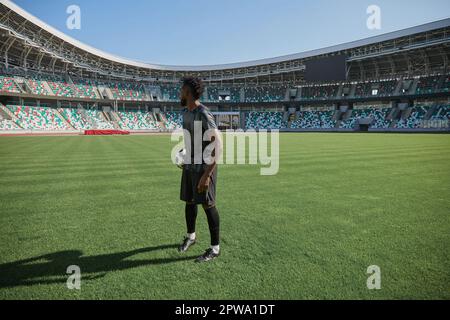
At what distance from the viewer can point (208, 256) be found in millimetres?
3162

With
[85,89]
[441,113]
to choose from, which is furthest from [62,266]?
[85,89]

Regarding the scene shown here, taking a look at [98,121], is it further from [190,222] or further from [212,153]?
[212,153]

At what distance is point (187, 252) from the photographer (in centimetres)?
334

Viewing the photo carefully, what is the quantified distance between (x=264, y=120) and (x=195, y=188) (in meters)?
62.3

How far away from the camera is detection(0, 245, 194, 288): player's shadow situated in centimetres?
272

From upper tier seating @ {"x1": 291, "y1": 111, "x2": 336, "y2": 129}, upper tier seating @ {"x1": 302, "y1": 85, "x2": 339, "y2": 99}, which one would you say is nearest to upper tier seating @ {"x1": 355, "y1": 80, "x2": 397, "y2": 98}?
upper tier seating @ {"x1": 302, "y1": 85, "x2": 339, "y2": 99}

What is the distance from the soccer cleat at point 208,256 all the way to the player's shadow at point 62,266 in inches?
5.5

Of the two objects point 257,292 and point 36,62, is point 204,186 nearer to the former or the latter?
point 257,292

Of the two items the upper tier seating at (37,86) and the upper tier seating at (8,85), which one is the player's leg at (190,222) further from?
the upper tier seating at (37,86)

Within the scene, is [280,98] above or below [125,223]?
above

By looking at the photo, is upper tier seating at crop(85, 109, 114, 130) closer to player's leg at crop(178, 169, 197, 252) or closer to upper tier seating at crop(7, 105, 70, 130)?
upper tier seating at crop(7, 105, 70, 130)

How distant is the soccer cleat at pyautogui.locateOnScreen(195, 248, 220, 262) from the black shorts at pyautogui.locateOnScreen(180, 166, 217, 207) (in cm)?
56
